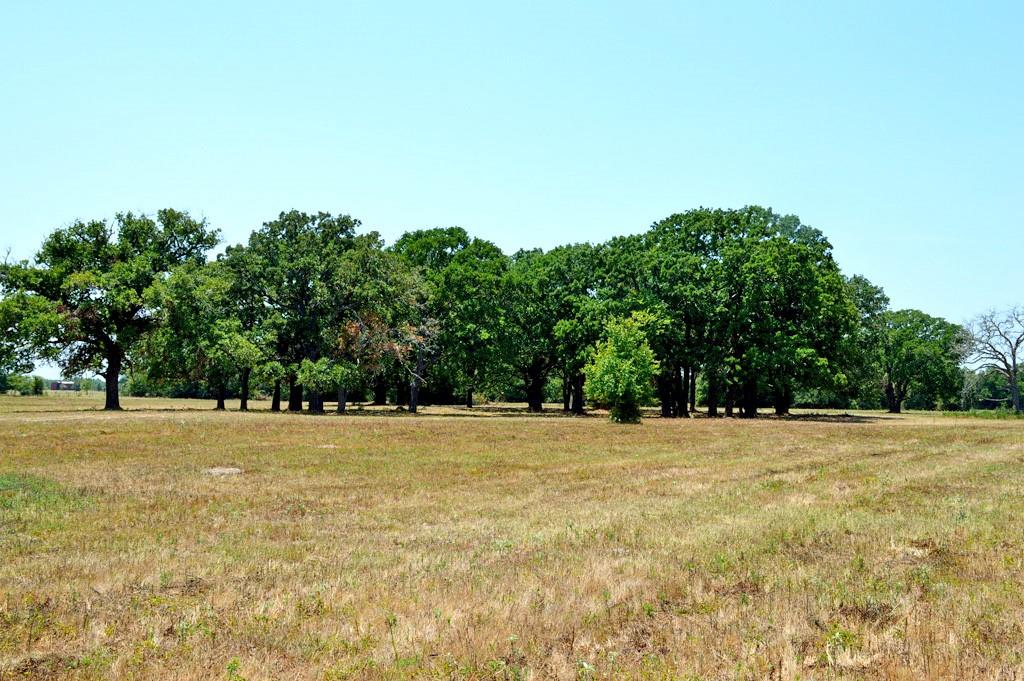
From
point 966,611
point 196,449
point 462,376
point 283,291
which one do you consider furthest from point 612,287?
point 966,611

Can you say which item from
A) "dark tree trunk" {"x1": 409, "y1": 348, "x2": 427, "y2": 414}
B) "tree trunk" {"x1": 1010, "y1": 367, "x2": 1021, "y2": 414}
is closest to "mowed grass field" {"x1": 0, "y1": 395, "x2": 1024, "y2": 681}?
"dark tree trunk" {"x1": 409, "y1": 348, "x2": 427, "y2": 414}

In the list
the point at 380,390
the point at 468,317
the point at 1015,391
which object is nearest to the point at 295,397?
the point at 468,317

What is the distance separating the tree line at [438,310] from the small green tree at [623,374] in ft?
0.51

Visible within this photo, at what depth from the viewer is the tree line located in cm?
5694

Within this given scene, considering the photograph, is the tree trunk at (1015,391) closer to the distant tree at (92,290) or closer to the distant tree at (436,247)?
the distant tree at (436,247)

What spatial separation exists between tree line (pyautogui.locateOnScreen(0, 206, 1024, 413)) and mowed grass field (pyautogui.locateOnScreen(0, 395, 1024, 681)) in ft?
123

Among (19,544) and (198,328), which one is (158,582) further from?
(198,328)

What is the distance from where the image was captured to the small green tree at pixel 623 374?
52875mm

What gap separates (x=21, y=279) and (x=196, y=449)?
139 feet

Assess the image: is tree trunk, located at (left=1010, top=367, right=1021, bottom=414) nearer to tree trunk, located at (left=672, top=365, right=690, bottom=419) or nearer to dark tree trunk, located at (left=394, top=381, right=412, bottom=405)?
tree trunk, located at (left=672, top=365, right=690, bottom=419)

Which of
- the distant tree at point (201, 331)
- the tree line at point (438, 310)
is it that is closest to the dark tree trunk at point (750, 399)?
the tree line at point (438, 310)

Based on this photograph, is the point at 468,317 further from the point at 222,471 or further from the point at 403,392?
the point at 222,471

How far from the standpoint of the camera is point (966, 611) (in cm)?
774

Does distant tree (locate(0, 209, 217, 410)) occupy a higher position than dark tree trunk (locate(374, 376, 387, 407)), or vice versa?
distant tree (locate(0, 209, 217, 410))
